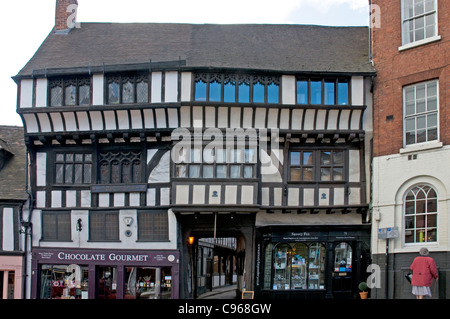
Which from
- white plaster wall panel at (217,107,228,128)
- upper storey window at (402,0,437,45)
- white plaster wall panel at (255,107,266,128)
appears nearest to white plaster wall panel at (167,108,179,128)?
white plaster wall panel at (217,107,228,128)

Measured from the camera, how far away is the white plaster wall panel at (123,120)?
1853 cm

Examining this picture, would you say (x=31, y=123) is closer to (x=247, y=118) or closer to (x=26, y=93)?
(x=26, y=93)

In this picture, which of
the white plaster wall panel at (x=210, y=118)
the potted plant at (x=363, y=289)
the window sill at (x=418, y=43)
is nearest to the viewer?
the window sill at (x=418, y=43)

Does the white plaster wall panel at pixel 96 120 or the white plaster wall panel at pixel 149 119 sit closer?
the white plaster wall panel at pixel 149 119

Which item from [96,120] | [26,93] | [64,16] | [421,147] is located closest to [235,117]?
[96,120]

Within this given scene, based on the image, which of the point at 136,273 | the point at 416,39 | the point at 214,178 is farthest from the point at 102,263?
the point at 416,39

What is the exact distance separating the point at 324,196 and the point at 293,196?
0.97 m

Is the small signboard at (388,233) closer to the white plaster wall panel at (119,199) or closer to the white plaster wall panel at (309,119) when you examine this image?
the white plaster wall panel at (309,119)

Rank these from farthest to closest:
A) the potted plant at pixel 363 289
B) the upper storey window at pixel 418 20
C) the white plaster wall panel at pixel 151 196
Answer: the white plaster wall panel at pixel 151 196
the potted plant at pixel 363 289
the upper storey window at pixel 418 20

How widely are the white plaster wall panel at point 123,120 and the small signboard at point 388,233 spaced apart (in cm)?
833

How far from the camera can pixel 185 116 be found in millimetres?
18312

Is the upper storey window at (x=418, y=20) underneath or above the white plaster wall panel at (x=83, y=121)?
above

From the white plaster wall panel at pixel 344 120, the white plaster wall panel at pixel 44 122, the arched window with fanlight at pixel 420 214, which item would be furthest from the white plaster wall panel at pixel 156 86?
the arched window with fanlight at pixel 420 214

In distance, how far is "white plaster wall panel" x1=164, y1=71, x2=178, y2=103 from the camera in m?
18.2
